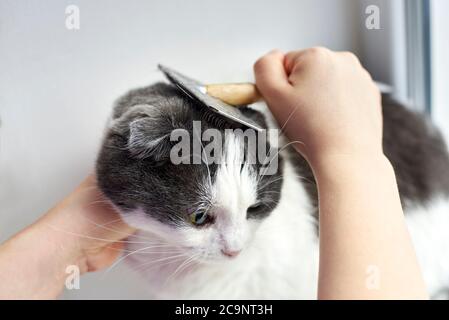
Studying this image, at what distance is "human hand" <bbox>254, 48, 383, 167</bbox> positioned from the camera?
714 mm

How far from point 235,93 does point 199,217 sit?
0.73 feet

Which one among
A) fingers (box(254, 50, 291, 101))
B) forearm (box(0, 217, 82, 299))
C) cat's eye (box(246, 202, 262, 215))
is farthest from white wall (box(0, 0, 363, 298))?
cat's eye (box(246, 202, 262, 215))

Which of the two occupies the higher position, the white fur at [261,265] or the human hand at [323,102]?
the human hand at [323,102]

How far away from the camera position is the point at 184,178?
72 centimetres

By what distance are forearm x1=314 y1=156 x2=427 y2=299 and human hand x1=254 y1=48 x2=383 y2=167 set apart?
1.2 inches

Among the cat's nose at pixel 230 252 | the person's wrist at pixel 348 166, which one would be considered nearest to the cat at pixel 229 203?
the cat's nose at pixel 230 252

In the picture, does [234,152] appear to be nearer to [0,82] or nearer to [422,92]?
[0,82]

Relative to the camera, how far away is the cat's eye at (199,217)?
724mm

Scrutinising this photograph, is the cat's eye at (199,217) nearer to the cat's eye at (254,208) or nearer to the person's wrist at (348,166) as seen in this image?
the cat's eye at (254,208)

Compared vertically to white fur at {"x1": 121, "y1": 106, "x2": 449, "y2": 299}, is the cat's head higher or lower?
higher

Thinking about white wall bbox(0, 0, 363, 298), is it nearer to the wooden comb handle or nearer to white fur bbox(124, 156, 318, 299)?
white fur bbox(124, 156, 318, 299)

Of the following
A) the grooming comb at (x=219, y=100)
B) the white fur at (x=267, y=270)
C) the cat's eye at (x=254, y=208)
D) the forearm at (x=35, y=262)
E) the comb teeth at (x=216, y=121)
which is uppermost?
the grooming comb at (x=219, y=100)

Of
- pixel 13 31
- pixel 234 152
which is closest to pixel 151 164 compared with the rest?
pixel 234 152

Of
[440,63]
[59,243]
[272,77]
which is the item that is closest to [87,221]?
[59,243]
